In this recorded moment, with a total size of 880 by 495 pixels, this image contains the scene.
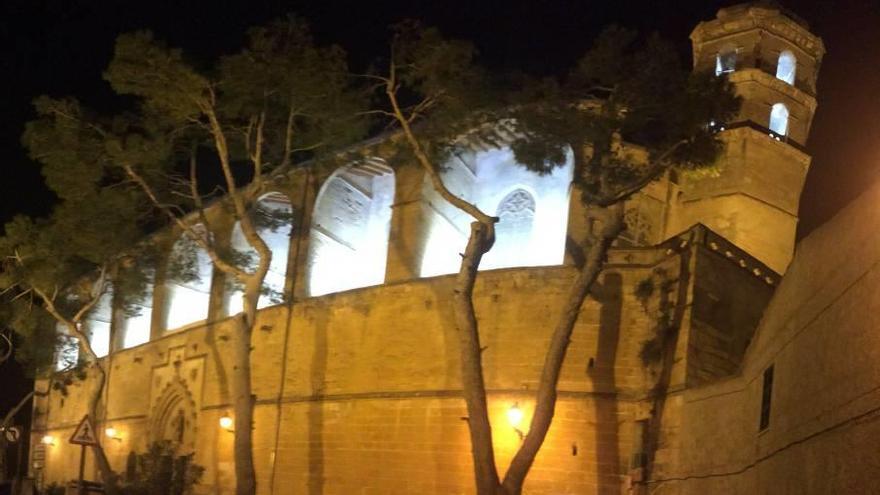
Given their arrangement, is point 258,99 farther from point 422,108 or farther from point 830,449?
point 830,449

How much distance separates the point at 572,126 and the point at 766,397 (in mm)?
4784

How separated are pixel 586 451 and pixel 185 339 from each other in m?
12.3

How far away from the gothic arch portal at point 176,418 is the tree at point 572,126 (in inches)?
443

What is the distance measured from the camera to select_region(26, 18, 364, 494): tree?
15.1 meters

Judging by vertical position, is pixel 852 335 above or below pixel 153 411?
above

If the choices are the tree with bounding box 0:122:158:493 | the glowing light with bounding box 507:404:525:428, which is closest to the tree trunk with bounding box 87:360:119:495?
the tree with bounding box 0:122:158:493

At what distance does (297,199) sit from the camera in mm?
21750

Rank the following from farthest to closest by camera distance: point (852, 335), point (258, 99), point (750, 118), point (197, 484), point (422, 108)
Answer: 1. point (197, 484)
2. point (750, 118)
3. point (258, 99)
4. point (422, 108)
5. point (852, 335)

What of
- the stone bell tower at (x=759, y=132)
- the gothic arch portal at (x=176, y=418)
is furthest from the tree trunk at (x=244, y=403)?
the stone bell tower at (x=759, y=132)

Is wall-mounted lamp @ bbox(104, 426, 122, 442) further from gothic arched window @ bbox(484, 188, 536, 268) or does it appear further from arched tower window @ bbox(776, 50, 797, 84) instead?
arched tower window @ bbox(776, 50, 797, 84)

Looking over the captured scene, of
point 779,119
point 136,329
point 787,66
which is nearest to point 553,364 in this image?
point 779,119

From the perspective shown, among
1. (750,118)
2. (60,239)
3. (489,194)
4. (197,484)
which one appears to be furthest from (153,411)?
(750,118)

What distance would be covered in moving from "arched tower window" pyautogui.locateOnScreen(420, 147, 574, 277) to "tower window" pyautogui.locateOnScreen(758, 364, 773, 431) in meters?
9.37

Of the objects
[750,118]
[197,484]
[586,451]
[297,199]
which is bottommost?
[197,484]
